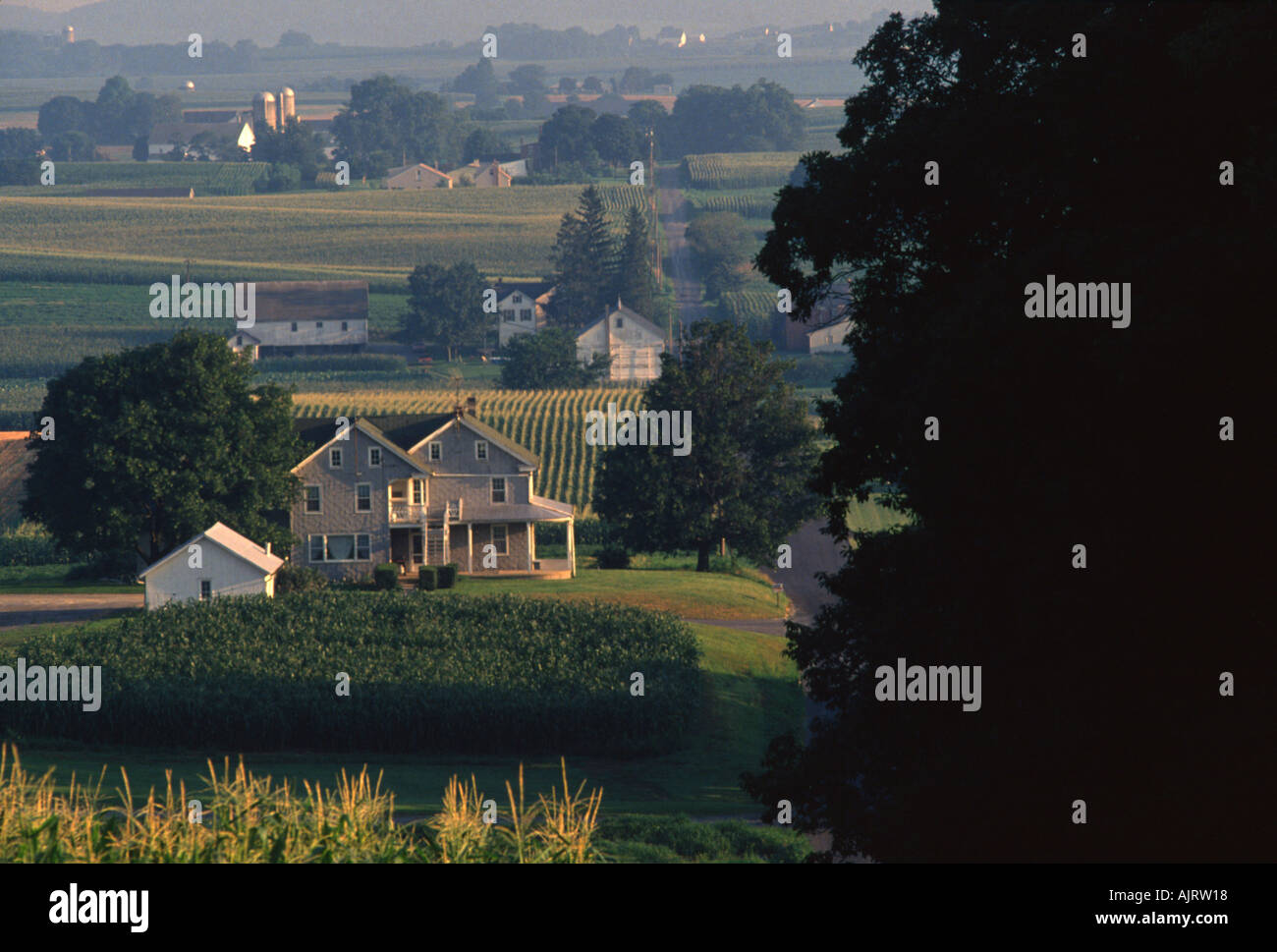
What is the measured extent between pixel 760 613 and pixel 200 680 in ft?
83.8

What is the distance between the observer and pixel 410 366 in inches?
5089

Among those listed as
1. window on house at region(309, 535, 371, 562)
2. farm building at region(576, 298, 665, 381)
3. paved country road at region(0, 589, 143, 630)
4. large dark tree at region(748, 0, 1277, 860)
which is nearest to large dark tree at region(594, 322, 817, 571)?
window on house at region(309, 535, 371, 562)

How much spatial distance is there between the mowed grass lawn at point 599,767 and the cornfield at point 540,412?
143 ft

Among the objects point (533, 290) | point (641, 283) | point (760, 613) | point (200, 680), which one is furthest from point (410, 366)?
point (200, 680)

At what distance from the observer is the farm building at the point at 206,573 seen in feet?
170

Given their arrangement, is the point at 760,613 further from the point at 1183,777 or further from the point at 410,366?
the point at 410,366

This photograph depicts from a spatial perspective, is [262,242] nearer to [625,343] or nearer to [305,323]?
[305,323]

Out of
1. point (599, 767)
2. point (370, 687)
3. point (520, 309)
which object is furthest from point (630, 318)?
point (599, 767)

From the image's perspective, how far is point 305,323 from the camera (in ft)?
463

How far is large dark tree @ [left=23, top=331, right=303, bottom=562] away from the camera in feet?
190

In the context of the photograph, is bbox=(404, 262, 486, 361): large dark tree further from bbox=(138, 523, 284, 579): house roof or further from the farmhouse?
bbox=(138, 523, 284, 579): house roof

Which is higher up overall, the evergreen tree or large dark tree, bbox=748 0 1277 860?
the evergreen tree

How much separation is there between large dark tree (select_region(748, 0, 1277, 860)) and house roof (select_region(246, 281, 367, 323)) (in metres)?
127
